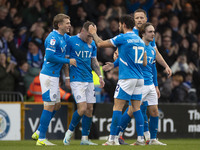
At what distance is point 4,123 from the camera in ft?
41.7

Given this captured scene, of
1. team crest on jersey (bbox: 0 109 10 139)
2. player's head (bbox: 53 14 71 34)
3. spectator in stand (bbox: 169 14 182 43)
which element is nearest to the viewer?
player's head (bbox: 53 14 71 34)

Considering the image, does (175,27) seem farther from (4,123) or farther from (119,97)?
(119,97)

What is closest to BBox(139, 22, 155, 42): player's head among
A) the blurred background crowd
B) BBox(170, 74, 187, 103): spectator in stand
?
the blurred background crowd

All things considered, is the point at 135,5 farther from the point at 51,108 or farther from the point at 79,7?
the point at 51,108

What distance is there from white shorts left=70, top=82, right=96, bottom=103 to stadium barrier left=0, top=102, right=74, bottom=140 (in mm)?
3438

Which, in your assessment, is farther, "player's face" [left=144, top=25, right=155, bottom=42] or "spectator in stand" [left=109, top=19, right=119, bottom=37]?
"spectator in stand" [left=109, top=19, right=119, bottom=37]

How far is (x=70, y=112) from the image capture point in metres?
13.4

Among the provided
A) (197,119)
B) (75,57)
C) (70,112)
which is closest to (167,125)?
(197,119)

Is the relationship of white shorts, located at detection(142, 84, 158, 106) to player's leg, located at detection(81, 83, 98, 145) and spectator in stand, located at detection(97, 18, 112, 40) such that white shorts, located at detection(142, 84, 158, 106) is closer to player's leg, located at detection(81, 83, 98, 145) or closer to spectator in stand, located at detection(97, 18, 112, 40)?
player's leg, located at detection(81, 83, 98, 145)

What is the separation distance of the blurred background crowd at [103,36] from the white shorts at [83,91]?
3.51 m

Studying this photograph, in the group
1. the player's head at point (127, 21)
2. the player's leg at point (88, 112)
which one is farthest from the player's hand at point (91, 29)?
the player's leg at point (88, 112)

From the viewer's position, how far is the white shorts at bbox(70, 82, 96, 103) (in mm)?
9664

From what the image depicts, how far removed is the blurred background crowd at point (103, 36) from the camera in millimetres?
13832

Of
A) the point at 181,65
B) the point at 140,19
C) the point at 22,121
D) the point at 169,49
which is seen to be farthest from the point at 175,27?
the point at 140,19
